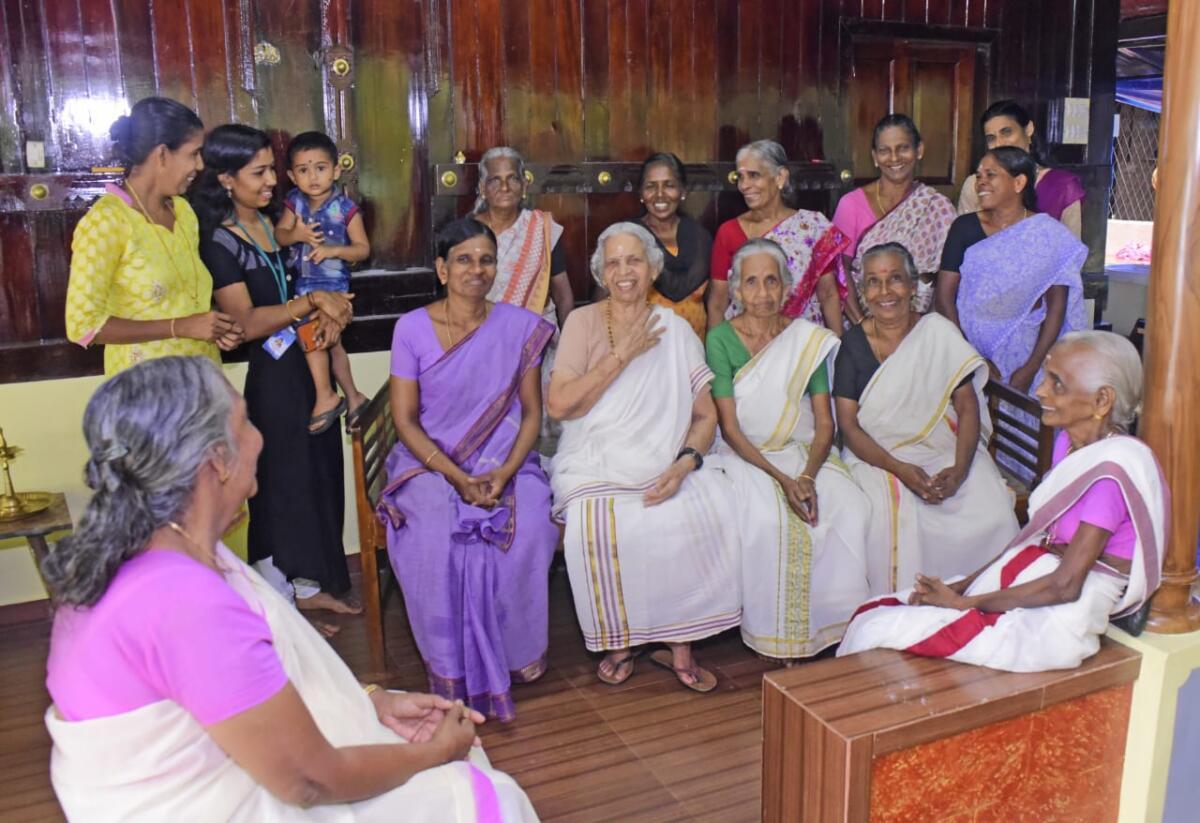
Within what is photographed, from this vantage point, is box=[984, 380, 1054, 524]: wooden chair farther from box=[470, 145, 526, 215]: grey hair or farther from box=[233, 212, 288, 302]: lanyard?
box=[233, 212, 288, 302]: lanyard

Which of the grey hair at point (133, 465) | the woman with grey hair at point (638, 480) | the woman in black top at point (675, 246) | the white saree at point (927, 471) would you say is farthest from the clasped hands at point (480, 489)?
the grey hair at point (133, 465)

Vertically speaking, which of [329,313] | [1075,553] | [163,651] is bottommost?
[1075,553]

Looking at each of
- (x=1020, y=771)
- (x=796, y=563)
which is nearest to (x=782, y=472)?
(x=796, y=563)

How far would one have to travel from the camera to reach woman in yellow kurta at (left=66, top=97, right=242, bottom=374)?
301 centimetres

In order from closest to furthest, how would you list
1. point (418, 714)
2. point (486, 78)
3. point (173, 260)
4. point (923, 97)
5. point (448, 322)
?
point (418, 714) < point (173, 260) < point (448, 322) < point (486, 78) < point (923, 97)

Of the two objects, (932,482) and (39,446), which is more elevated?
(39,446)

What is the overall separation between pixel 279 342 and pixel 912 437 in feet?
6.89

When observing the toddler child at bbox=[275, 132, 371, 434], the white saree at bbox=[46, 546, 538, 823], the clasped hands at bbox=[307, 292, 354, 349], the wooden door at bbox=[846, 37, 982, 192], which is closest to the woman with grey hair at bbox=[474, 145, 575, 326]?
the toddler child at bbox=[275, 132, 371, 434]

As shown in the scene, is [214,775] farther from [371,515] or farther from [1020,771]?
[371,515]

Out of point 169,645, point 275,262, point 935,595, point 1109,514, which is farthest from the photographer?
point 275,262

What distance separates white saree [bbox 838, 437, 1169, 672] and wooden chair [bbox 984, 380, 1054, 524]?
1.40 metres

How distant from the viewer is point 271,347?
11.5 ft

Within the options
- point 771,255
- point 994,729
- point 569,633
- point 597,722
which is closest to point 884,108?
point 771,255

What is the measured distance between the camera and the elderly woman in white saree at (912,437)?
3.45m
